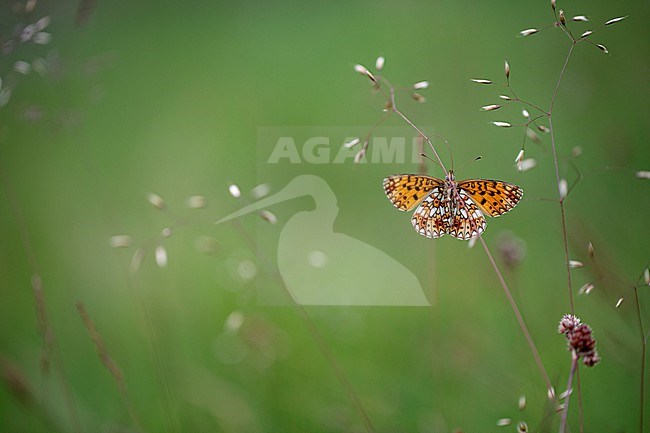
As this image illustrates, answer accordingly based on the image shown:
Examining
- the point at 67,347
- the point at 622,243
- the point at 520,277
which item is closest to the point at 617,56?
the point at 622,243

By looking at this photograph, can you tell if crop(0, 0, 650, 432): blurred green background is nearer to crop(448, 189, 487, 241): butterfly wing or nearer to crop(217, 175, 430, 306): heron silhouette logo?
crop(217, 175, 430, 306): heron silhouette logo

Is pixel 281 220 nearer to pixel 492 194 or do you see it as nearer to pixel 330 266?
pixel 330 266

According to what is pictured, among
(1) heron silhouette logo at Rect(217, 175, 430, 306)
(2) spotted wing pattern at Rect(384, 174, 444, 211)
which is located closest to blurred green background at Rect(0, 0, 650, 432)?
(1) heron silhouette logo at Rect(217, 175, 430, 306)

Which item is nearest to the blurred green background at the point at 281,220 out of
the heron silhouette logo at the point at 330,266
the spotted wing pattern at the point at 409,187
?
the heron silhouette logo at the point at 330,266

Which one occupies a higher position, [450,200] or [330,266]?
[450,200]

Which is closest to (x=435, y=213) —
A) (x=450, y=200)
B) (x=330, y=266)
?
(x=450, y=200)

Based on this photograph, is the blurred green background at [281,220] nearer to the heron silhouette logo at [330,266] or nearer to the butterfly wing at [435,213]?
the heron silhouette logo at [330,266]

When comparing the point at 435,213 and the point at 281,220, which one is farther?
the point at 281,220
